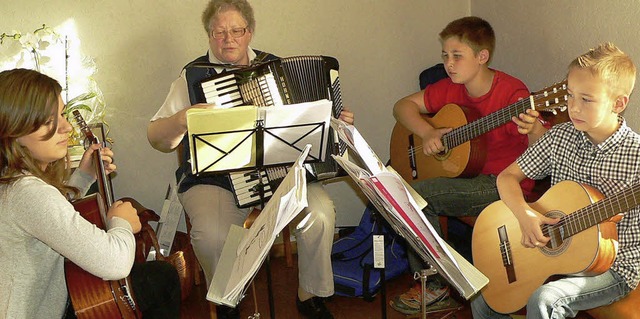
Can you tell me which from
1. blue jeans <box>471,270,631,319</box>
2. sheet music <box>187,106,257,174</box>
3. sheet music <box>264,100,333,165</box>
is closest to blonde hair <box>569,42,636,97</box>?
blue jeans <box>471,270,631,319</box>

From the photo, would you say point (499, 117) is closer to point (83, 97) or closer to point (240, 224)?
point (240, 224)

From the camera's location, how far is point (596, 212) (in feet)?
6.46

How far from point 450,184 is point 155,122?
116cm

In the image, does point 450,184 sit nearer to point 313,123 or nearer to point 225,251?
point 313,123

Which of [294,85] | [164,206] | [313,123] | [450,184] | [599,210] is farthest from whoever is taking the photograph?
[164,206]

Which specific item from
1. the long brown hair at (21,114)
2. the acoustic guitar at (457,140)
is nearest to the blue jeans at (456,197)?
the acoustic guitar at (457,140)

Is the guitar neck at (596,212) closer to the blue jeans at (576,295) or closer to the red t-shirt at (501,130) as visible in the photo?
the blue jeans at (576,295)

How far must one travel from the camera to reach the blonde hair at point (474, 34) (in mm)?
2846

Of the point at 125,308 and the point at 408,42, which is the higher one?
the point at 408,42

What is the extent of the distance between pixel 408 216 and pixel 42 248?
1017 mm

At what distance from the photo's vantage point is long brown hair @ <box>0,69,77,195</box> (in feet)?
6.16

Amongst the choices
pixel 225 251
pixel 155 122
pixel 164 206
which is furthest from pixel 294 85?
pixel 164 206

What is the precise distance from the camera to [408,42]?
3.57 meters

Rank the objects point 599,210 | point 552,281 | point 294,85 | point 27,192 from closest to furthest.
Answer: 1. point 27,192
2. point 599,210
3. point 552,281
4. point 294,85
